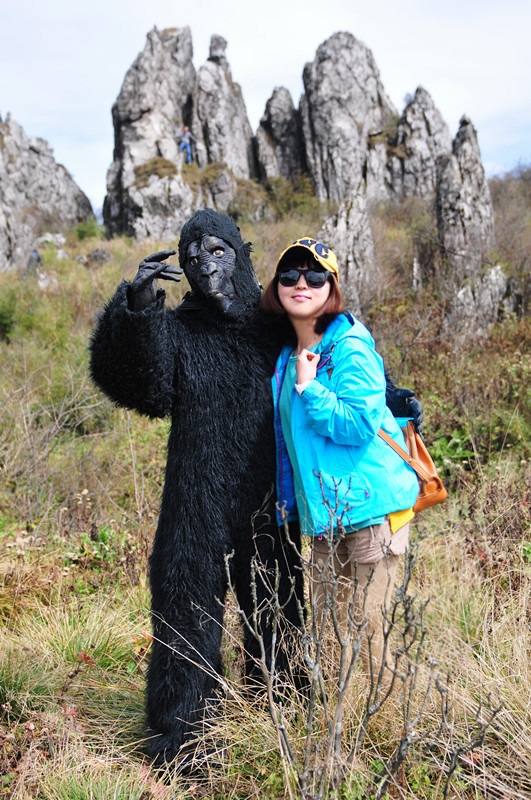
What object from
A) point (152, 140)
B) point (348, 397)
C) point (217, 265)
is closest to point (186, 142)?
point (152, 140)

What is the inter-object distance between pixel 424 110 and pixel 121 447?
23190mm

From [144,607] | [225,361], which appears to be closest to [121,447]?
[144,607]

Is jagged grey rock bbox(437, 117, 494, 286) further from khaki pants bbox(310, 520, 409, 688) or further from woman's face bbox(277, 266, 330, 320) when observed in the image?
khaki pants bbox(310, 520, 409, 688)

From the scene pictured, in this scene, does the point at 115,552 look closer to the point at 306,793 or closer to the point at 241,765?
the point at 241,765

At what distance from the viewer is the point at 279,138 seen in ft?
91.1

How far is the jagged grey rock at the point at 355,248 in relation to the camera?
9.60 metres

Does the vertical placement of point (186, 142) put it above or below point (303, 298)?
above

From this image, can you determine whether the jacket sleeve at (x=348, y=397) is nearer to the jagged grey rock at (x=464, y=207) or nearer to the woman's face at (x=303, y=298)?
the woman's face at (x=303, y=298)

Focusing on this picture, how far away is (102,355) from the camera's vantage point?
7.41 feet

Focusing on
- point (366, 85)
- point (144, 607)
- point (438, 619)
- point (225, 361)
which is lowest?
point (438, 619)

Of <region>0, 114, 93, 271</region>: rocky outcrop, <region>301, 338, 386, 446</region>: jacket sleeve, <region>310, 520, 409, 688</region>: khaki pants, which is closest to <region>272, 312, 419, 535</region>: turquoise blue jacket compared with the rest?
<region>301, 338, 386, 446</region>: jacket sleeve

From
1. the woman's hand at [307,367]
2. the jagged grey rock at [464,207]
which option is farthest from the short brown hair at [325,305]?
the jagged grey rock at [464,207]

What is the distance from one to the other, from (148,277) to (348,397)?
76 cm

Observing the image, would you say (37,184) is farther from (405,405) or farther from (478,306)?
(405,405)
